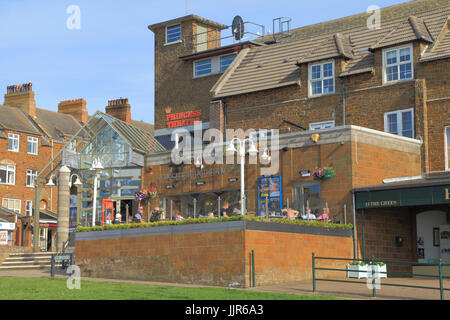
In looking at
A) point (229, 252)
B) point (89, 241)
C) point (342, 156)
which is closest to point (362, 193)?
point (342, 156)

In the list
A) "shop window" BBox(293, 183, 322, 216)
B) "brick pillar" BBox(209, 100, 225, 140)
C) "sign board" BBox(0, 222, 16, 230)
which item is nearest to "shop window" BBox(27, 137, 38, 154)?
"sign board" BBox(0, 222, 16, 230)

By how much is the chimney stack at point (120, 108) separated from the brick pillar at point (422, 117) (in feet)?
101

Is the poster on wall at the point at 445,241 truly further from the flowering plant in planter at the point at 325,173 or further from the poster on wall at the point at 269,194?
the poster on wall at the point at 269,194

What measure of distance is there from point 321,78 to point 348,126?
22.3ft

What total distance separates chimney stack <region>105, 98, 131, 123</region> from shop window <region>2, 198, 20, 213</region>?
1023 centimetres

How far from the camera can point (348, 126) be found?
27328 mm

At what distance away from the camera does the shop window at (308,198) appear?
28062 mm

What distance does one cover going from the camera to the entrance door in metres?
28.3

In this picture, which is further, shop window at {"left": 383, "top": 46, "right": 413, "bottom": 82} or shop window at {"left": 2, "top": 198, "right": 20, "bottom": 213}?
shop window at {"left": 2, "top": 198, "right": 20, "bottom": 213}

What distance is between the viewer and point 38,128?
59.0 meters

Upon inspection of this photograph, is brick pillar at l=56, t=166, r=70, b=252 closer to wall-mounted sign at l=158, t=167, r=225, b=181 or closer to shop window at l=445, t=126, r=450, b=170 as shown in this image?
wall-mounted sign at l=158, t=167, r=225, b=181

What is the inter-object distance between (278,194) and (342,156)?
332 centimetres

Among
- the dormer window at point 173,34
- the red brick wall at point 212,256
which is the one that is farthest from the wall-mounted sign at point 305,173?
the dormer window at point 173,34

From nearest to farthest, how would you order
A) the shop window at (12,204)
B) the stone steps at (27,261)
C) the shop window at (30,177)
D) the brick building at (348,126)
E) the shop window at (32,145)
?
1. the brick building at (348,126)
2. the stone steps at (27,261)
3. the shop window at (12,204)
4. the shop window at (30,177)
5. the shop window at (32,145)
